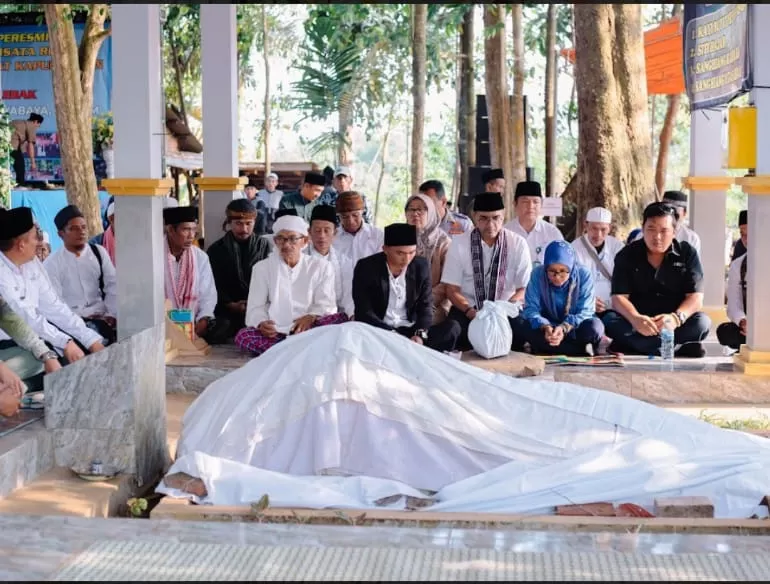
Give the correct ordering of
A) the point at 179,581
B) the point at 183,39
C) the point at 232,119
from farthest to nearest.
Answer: the point at 183,39
the point at 232,119
the point at 179,581

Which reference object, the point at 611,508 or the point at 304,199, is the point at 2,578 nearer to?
the point at 611,508

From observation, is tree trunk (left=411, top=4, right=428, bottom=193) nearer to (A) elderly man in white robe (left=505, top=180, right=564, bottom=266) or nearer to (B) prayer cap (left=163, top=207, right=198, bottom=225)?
(A) elderly man in white robe (left=505, top=180, right=564, bottom=266)

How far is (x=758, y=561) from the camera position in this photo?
3447mm

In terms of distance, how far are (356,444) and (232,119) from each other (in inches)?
244

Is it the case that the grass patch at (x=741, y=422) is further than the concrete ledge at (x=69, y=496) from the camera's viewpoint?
Yes

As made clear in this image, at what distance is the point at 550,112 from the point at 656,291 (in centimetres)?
950

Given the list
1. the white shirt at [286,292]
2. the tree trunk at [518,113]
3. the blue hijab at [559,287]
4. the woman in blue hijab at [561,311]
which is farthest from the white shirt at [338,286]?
the tree trunk at [518,113]

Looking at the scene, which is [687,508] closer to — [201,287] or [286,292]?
[286,292]

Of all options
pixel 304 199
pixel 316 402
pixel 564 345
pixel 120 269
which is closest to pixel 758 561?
pixel 316 402

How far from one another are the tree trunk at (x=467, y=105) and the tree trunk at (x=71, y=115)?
558 centimetres

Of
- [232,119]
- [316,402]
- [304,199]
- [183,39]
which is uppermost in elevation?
[183,39]

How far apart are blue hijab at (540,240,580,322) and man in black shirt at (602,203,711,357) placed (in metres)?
0.40

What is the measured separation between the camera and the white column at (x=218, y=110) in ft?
36.4

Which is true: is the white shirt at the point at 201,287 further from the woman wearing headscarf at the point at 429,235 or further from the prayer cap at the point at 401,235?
the prayer cap at the point at 401,235
